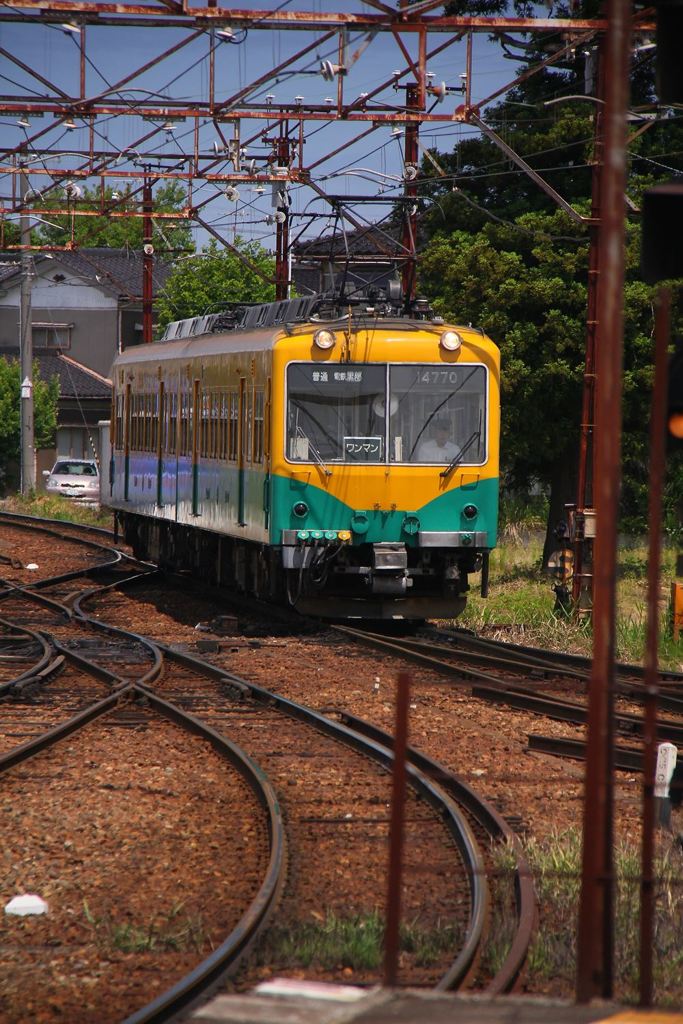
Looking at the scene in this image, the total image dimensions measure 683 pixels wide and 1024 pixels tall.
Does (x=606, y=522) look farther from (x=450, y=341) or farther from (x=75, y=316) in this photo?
(x=75, y=316)

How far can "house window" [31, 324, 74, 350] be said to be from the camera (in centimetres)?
7138

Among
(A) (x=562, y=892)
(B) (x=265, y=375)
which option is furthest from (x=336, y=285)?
(A) (x=562, y=892)

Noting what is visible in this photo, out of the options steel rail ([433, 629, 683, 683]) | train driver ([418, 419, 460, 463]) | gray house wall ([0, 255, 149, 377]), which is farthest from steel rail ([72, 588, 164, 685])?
gray house wall ([0, 255, 149, 377])

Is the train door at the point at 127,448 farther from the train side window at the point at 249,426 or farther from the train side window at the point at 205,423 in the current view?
the train side window at the point at 249,426

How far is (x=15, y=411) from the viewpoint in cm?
5284

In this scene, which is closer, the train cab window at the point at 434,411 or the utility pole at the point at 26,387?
the train cab window at the point at 434,411

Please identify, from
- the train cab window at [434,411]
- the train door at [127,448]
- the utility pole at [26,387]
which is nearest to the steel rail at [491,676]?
the train cab window at [434,411]

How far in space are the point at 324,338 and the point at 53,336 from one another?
57.1 m

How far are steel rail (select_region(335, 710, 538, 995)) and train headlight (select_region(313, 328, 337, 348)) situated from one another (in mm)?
5713

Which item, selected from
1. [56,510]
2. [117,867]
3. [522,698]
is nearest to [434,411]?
[522,698]

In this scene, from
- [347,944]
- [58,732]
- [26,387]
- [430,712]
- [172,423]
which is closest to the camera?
[347,944]

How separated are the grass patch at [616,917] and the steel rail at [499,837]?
6 cm

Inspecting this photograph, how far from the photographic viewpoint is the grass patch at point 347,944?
6020 mm

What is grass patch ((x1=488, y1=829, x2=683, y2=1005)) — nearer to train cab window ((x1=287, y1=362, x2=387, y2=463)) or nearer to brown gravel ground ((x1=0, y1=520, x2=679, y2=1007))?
brown gravel ground ((x1=0, y1=520, x2=679, y2=1007))
